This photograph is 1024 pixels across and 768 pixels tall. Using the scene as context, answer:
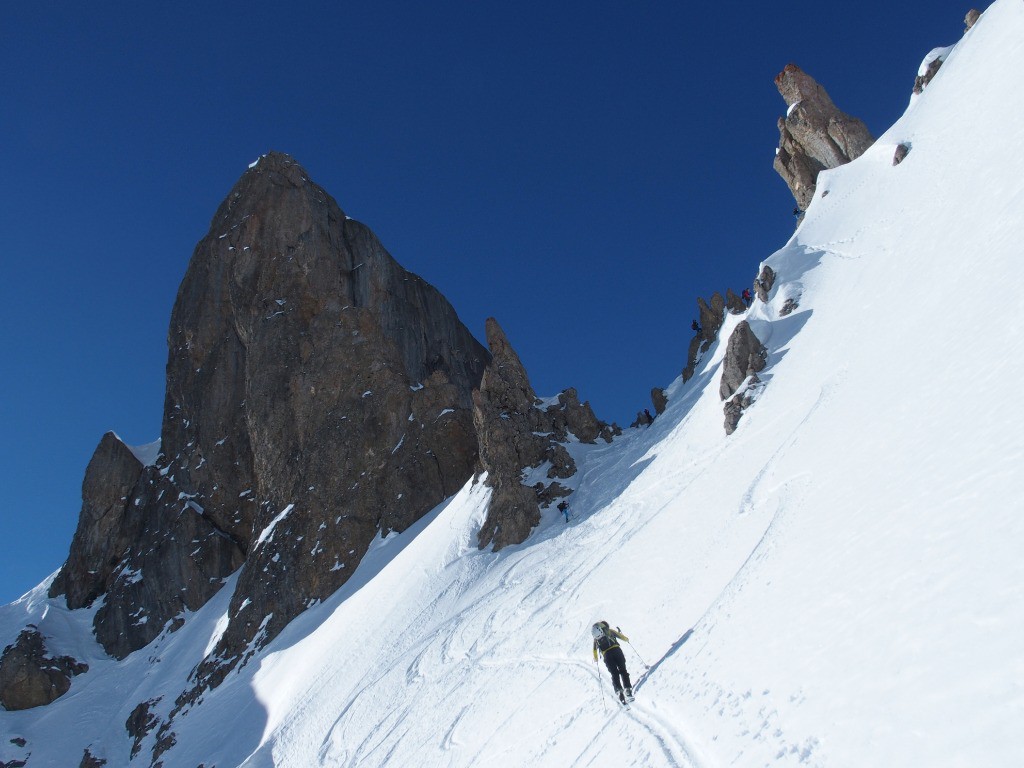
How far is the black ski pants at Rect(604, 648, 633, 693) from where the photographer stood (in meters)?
14.4

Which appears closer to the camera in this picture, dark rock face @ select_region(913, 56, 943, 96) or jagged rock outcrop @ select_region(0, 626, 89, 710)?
dark rock face @ select_region(913, 56, 943, 96)

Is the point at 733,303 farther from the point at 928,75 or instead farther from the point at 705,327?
the point at 928,75

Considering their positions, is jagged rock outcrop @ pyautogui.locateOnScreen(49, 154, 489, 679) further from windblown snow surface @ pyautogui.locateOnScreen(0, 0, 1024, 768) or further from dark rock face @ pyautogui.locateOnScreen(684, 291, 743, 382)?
dark rock face @ pyautogui.locateOnScreen(684, 291, 743, 382)

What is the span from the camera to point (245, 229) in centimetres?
6944

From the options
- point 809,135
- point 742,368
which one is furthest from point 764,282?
point 809,135

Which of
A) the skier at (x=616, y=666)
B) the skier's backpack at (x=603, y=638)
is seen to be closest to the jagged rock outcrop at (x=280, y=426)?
the skier's backpack at (x=603, y=638)

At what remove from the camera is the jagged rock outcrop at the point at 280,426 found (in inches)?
2023

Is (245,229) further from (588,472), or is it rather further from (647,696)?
(647,696)

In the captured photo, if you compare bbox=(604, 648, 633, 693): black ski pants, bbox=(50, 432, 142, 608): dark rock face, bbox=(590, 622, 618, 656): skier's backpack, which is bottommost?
bbox=(604, 648, 633, 693): black ski pants

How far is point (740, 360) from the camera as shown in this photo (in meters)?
36.9

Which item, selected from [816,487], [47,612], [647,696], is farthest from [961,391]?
[47,612]

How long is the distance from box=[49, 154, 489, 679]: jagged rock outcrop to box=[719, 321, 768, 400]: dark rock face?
Result: 69.8 feet

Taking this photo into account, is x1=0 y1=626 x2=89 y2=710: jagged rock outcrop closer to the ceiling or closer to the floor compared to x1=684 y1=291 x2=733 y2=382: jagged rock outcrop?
closer to the ceiling

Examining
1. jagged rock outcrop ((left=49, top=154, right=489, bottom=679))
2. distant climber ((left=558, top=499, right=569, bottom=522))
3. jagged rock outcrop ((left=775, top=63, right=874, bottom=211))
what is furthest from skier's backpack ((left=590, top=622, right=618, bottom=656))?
jagged rock outcrop ((left=775, top=63, right=874, bottom=211))
